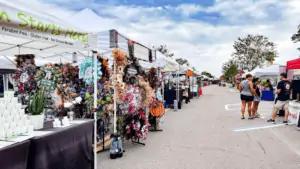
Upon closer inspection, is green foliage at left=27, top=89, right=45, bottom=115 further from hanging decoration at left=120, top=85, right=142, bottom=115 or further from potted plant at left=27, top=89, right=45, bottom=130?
hanging decoration at left=120, top=85, right=142, bottom=115

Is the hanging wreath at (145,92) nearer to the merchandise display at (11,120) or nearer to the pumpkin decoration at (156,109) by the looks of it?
the pumpkin decoration at (156,109)

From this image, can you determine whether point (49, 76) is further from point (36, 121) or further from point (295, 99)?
point (295, 99)

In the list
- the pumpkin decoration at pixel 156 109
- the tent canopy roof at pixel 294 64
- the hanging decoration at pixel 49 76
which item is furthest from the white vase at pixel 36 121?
the tent canopy roof at pixel 294 64

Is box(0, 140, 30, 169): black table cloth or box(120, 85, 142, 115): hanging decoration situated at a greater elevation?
box(120, 85, 142, 115): hanging decoration

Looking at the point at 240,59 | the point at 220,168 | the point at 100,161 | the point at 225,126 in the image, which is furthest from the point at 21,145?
the point at 240,59

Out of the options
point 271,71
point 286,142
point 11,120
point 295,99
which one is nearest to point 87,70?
point 11,120

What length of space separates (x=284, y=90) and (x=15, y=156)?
8.19 metres

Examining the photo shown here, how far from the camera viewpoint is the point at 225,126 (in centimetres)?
798

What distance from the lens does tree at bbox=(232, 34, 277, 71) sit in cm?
4572

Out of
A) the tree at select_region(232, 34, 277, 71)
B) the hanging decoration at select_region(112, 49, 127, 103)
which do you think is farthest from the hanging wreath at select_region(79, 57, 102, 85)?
the tree at select_region(232, 34, 277, 71)

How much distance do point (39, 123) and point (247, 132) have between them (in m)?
5.86

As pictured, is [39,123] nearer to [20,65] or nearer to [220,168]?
A: [220,168]

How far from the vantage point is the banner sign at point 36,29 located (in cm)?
231

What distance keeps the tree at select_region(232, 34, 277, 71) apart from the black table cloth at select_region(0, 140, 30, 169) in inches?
1897
